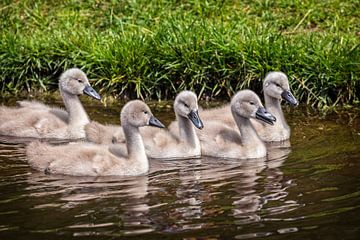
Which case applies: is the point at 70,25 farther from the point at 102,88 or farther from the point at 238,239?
the point at 238,239

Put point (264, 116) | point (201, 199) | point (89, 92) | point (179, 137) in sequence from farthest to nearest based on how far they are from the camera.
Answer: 1. point (89, 92)
2. point (264, 116)
3. point (179, 137)
4. point (201, 199)

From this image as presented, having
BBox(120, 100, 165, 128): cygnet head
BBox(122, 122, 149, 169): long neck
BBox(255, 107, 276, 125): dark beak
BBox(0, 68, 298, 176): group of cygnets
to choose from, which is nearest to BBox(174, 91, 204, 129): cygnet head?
BBox(0, 68, 298, 176): group of cygnets

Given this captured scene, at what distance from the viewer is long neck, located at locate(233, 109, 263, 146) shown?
1119cm

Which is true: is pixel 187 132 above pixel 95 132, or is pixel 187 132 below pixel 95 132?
below

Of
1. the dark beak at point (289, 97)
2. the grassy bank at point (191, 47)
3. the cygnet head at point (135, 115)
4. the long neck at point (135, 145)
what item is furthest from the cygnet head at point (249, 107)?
the grassy bank at point (191, 47)

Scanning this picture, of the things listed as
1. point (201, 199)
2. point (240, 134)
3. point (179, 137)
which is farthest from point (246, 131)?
point (201, 199)

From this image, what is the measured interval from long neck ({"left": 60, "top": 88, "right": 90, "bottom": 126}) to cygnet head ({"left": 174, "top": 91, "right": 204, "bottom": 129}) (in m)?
1.46

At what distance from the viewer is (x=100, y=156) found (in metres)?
10.2

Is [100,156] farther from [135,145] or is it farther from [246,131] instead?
[246,131]

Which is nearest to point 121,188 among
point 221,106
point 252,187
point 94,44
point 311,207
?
point 252,187

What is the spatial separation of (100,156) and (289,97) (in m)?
2.87

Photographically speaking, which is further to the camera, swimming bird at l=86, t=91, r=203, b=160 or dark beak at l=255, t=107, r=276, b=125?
dark beak at l=255, t=107, r=276, b=125

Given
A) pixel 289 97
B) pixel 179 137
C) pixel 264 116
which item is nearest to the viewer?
pixel 179 137

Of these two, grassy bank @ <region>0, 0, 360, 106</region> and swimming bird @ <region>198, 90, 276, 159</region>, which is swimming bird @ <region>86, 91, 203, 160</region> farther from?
grassy bank @ <region>0, 0, 360, 106</region>
